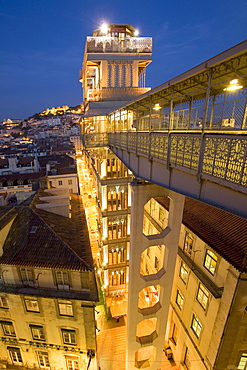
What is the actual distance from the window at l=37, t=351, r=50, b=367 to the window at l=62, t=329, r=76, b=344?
2.48 meters

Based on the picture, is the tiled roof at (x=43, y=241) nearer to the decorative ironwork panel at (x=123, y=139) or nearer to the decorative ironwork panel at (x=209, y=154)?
the decorative ironwork panel at (x=123, y=139)

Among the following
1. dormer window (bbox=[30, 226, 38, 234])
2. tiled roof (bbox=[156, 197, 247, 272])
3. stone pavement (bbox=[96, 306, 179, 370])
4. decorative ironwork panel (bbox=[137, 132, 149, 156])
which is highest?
decorative ironwork panel (bbox=[137, 132, 149, 156])

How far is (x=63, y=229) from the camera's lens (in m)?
15.7

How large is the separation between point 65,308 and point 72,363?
556 centimetres

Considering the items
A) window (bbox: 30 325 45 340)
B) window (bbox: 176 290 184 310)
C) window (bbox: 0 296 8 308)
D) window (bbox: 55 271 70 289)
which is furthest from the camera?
window (bbox: 176 290 184 310)

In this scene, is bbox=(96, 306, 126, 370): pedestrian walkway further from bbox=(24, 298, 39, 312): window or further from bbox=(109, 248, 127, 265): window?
bbox=(24, 298, 39, 312): window

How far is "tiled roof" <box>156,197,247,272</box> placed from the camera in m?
10.1

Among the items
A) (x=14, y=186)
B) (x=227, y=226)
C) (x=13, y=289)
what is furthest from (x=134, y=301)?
(x=14, y=186)

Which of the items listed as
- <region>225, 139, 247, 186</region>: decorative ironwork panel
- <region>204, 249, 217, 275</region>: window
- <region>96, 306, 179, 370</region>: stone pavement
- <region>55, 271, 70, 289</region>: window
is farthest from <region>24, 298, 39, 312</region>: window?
<region>225, 139, 247, 186</region>: decorative ironwork panel

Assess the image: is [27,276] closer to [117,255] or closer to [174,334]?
[117,255]

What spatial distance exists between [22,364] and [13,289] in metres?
7.97

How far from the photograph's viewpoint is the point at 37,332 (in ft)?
48.5

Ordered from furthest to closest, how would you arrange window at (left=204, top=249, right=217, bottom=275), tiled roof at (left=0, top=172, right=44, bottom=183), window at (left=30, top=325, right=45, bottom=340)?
tiled roof at (left=0, top=172, right=44, bottom=183) < window at (left=30, top=325, right=45, bottom=340) < window at (left=204, top=249, right=217, bottom=275)

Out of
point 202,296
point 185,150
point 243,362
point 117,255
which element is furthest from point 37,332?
point 185,150
